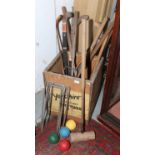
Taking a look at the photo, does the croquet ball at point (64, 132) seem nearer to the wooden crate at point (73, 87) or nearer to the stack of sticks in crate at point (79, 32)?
the wooden crate at point (73, 87)

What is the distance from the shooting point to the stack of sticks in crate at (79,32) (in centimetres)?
184

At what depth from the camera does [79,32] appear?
2.04 metres

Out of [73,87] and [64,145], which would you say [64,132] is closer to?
[64,145]

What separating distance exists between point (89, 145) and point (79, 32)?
95cm

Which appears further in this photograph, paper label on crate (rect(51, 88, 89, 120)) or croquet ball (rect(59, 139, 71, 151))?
paper label on crate (rect(51, 88, 89, 120))

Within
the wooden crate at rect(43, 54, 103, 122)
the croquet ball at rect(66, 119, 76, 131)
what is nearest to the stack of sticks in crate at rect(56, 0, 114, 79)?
the wooden crate at rect(43, 54, 103, 122)

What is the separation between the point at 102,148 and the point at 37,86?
819 millimetres

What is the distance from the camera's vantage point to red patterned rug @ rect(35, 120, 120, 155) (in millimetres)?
1724

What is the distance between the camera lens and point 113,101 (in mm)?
1980

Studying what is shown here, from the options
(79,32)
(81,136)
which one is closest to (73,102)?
(81,136)

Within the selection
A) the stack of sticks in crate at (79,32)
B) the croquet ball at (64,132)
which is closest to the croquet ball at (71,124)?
the croquet ball at (64,132)

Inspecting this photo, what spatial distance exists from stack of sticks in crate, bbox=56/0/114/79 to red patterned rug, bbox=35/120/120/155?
19.9 inches

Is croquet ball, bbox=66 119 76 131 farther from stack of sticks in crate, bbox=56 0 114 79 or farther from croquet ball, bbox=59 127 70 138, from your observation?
stack of sticks in crate, bbox=56 0 114 79
